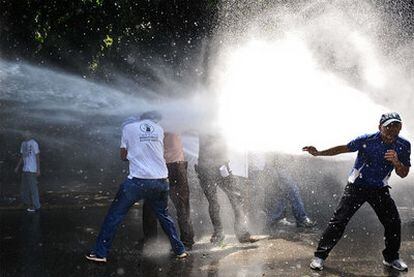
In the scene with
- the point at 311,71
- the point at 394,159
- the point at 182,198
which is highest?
the point at 311,71

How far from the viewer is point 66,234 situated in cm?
741

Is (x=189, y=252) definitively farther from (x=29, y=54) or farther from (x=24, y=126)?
(x=24, y=126)

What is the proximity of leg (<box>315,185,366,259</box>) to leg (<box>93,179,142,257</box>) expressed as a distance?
2.31 m

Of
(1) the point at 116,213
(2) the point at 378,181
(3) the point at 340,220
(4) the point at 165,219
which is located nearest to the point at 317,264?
(3) the point at 340,220

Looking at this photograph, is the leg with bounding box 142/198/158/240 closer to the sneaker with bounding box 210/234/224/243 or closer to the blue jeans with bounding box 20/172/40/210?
the sneaker with bounding box 210/234/224/243

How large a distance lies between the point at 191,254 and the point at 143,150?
59.7 inches

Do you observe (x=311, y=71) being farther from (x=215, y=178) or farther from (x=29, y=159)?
(x=29, y=159)

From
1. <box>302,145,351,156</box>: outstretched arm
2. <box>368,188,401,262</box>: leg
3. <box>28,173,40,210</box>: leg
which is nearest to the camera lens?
<box>368,188,401,262</box>: leg

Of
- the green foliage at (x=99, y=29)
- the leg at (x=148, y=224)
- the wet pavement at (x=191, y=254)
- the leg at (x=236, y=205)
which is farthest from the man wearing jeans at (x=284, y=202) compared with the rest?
the green foliage at (x=99, y=29)

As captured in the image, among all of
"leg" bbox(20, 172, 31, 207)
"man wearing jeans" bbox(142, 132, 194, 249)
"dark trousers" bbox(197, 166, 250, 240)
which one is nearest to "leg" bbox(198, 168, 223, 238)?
"dark trousers" bbox(197, 166, 250, 240)

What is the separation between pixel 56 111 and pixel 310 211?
12.0 meters

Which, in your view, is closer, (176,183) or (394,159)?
(394,159)

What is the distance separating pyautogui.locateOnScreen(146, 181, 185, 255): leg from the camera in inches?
227

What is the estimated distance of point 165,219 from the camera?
5.82m
